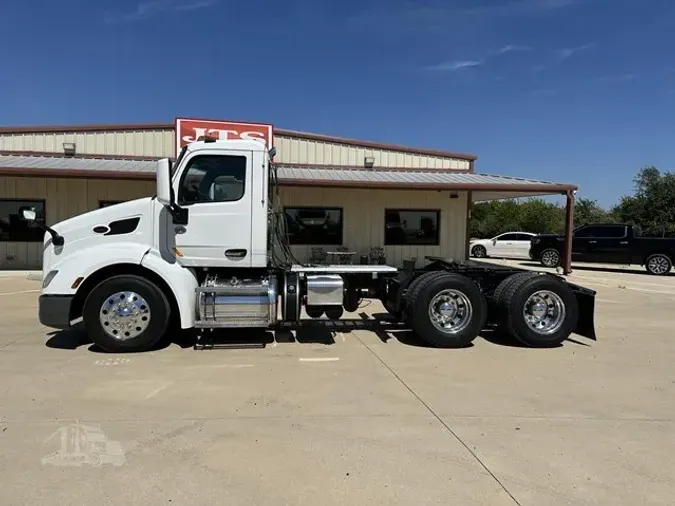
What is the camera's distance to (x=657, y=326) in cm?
898

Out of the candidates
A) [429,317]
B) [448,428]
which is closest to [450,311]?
[429,317]

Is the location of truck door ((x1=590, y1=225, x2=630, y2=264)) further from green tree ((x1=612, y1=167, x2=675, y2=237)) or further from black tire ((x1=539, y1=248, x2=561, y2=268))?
green tree ((x1=612, y1=167, x2=675, y2=237))

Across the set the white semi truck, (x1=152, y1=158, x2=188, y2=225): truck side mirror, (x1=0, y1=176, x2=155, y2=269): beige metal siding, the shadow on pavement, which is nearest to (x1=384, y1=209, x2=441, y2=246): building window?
(x1=0, y1=176, x2=155, y2=269): beige metal siding

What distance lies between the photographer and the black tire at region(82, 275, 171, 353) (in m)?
A: 6.30

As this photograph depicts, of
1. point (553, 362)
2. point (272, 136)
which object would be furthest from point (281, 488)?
point (272, 136)

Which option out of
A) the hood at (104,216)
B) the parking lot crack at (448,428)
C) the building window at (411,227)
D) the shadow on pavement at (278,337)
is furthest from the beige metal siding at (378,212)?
the parking lot crack at (448,428)

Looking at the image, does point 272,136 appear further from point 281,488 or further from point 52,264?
point 281,488

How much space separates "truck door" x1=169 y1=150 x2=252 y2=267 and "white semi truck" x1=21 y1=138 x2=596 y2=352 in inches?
0.5

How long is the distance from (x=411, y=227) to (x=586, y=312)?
10904 millimetres

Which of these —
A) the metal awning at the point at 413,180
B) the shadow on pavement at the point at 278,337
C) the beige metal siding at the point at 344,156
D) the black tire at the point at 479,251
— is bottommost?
the shadow on pavement at the point at 278,337

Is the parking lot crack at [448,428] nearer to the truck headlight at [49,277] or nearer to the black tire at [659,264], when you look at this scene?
the truck headlight at [49,277]

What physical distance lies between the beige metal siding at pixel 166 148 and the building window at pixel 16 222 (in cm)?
195

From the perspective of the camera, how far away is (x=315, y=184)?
49.1 ft

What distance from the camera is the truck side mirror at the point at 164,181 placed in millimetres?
6047
